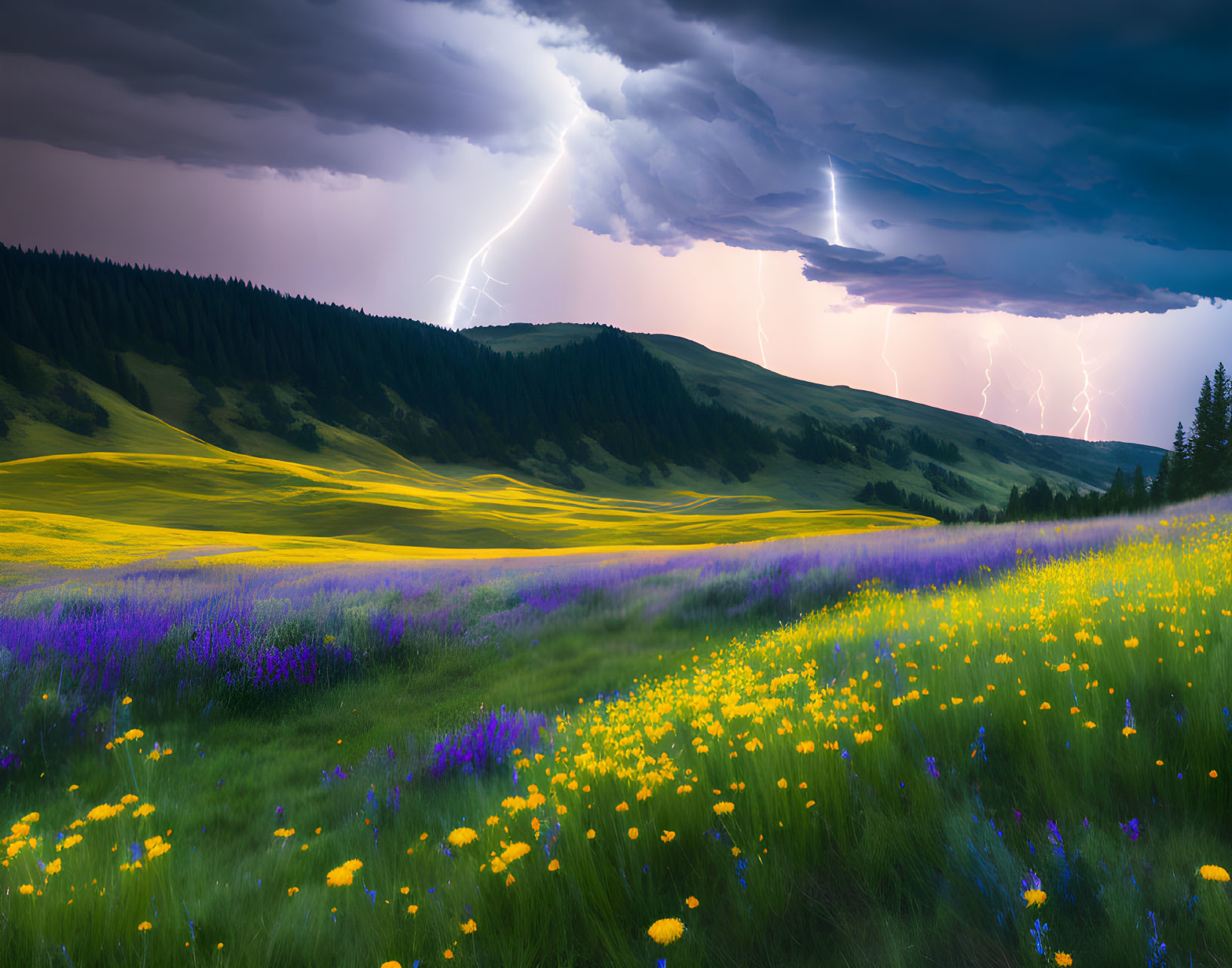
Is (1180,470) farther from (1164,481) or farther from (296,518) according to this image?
(296,518)

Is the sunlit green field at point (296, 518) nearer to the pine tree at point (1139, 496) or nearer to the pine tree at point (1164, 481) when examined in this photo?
the pine tree at point (1139, 496)

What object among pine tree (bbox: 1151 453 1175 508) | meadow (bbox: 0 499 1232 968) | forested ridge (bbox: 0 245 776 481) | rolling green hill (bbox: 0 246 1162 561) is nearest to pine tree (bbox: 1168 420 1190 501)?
pine tree (bbox: 1151 453 1175 508)

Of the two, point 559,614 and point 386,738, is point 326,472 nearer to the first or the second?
point 559,614

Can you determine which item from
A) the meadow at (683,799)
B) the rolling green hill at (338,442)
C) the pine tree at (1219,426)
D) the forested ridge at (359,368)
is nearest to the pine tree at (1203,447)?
the pine tree at (1219,426)

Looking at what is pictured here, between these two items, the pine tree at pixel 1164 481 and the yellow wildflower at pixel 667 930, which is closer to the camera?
the yellow wildflower at pixel 667 930

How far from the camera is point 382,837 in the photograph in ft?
12.3

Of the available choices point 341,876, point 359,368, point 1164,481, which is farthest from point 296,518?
point 359,368

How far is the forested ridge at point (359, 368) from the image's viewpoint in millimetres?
116188

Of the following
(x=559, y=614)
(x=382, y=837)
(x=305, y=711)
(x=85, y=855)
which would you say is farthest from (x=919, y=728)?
(x=559, y=614)

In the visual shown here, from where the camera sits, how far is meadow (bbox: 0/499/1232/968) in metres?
2.05

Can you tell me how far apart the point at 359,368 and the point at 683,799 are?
165903mm

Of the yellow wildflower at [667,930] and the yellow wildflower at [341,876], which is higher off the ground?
the yellow wildflower at [667,930]

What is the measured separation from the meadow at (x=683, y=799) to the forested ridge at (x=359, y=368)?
405 feet

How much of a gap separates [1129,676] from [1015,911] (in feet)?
6.74
